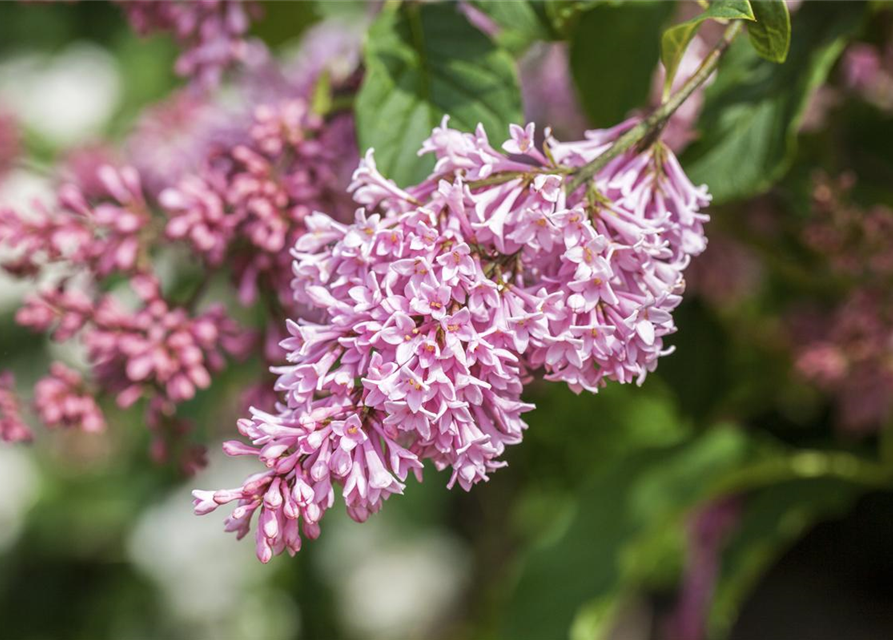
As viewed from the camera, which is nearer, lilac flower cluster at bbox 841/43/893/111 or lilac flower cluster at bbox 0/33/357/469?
lilac flower cluster at bbox 0/33/357/469

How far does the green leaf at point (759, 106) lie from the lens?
46 cm

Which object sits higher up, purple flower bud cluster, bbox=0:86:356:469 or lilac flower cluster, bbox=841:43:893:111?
purple flower bud cluster, bbox=0:86:356:469

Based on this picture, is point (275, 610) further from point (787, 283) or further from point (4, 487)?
point (787, 283)

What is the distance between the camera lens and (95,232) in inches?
20.1

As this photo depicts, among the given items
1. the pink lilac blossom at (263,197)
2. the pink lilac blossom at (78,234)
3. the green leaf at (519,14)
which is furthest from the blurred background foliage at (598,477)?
the pink lilac blossom at (78,234)

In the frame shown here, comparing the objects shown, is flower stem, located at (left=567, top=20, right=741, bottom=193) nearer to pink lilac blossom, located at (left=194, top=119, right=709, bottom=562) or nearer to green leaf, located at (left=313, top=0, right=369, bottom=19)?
pink lilac blossom, located at (left=194, top=119, right=709, bottom=562)

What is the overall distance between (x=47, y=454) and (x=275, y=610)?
357 millimetres

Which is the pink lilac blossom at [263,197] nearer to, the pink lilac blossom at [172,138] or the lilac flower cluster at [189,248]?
the lilac flower cluster at [189,248]

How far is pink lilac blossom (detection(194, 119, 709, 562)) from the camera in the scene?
318mm

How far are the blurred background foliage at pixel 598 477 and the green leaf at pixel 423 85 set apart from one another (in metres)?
0.03

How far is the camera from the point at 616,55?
0.50 meters

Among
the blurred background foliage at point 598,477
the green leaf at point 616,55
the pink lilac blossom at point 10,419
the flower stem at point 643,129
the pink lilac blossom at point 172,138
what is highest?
the flower stem at point 643,129

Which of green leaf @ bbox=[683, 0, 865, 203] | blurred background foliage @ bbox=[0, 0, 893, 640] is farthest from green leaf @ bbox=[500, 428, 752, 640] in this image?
green leaf @ bbox=[683, 0, 865, 203]

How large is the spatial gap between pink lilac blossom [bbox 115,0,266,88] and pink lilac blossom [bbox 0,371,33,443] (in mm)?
195
